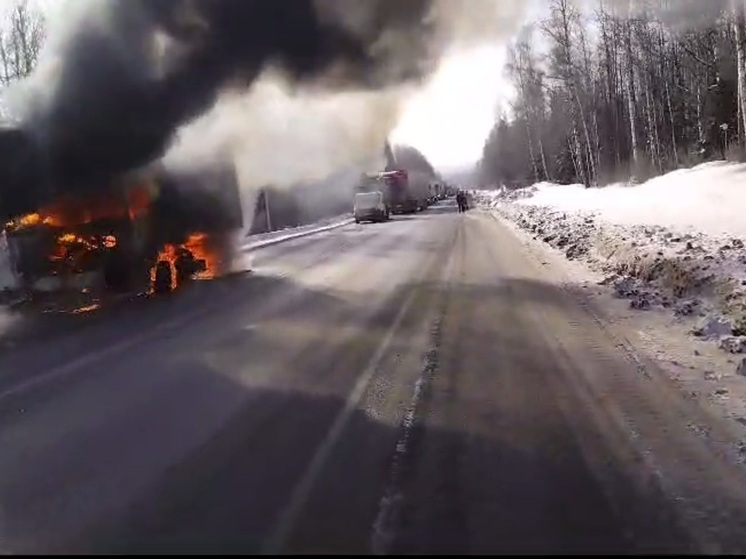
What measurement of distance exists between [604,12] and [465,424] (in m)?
32.8

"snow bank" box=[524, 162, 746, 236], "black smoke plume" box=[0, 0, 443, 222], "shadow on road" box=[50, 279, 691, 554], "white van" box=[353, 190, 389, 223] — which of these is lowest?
"shadow on road" box=[50, 279, 691, 554]

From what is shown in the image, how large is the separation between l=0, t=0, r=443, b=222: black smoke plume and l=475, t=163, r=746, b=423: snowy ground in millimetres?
5623

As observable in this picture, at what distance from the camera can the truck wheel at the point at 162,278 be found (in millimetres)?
13367

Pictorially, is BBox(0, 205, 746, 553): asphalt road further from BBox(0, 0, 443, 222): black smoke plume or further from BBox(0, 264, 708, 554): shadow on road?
BBox(0, 0, 443, 222): black smoke plume

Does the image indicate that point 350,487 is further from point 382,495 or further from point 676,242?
point 676,242

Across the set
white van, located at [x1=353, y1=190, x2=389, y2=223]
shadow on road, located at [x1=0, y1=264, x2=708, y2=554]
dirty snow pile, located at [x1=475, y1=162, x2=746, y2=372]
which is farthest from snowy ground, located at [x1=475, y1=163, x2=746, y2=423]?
white van, located at [x1=353, y1=190, x2=389, y2=223]

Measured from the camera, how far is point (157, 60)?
43.3 feet

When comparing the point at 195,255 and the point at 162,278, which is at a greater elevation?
the point at 195,255

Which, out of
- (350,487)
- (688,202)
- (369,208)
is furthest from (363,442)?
(369,208)

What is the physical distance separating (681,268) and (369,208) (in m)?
31.1

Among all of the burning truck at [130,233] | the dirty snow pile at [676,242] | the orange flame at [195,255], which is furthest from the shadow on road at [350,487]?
the orange flame at [195,255]

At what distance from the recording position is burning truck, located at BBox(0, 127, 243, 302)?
472 inches

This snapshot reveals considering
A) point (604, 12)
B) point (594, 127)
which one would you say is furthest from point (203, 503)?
point (594, 127)

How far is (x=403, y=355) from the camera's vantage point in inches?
272
